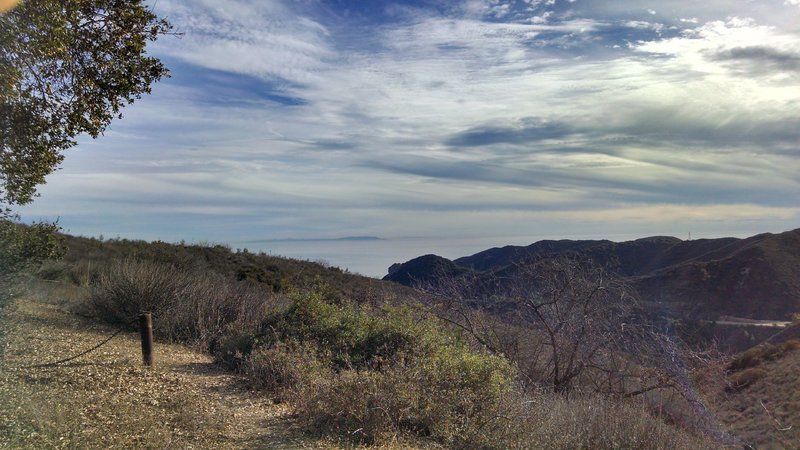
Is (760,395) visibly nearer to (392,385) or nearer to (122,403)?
(392,385)

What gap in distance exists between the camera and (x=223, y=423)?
6.62m

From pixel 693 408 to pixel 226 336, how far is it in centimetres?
767

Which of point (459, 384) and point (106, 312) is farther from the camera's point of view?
point (106, 312)

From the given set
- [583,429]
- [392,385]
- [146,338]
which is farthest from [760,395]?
[146,338]

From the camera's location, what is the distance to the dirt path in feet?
18.6

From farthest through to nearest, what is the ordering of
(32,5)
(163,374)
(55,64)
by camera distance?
1. (163,374)
2. (55,64)
3. (32,5)

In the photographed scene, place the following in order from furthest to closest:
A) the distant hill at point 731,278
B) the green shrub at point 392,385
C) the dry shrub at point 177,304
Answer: the distant hill at point 731,278 → the dry shrub at point 177,304 → the green shrub at point 392,385

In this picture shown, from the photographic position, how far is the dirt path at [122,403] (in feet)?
18.6

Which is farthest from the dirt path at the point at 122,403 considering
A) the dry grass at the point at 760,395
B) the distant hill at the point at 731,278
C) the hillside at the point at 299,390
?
the distant hill at the point at 731,278

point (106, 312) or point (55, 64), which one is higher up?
point (55, 64)

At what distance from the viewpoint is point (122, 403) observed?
6852mm

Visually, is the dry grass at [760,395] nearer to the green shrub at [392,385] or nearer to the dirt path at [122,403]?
the green shrub at [392,385]

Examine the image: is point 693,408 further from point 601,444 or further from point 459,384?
point 459,384

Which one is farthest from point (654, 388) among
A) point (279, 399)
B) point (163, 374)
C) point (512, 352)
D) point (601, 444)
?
point (163, 374)
